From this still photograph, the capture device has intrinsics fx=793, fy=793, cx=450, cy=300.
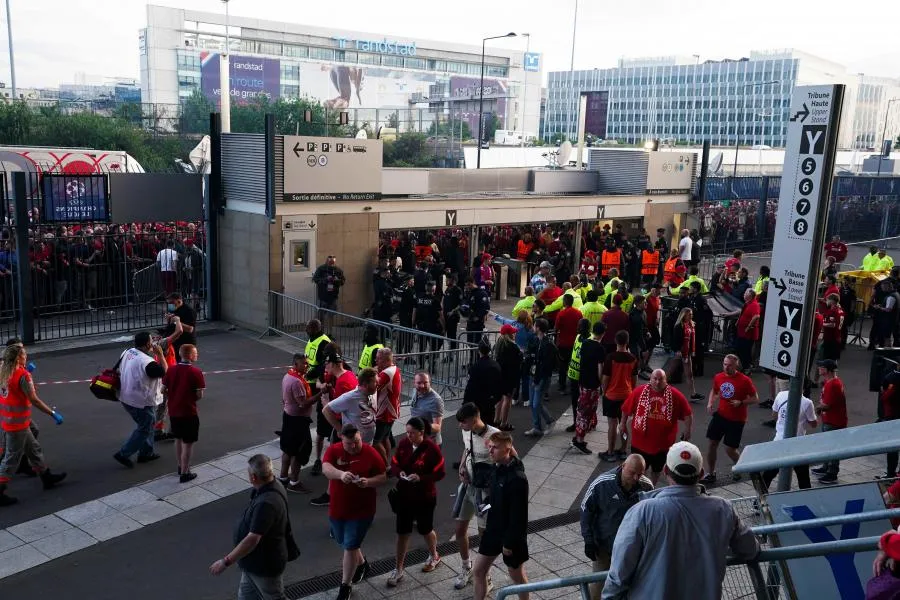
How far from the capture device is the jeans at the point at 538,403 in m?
11.0

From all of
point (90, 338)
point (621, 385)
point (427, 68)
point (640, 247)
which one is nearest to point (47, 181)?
point (90, 338)

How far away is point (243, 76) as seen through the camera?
124 metres

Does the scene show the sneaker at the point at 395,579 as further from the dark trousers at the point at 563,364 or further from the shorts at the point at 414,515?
the dark trousers at the point at 563,364

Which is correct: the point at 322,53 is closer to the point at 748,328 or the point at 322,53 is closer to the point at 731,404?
the point at 748,328

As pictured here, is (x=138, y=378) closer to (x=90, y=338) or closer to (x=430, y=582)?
(x=430, y=582)

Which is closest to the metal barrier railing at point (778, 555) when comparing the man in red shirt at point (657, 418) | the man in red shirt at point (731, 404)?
the man in red shirt at point (657, 418)

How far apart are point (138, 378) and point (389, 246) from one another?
474 inches

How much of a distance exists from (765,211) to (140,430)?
30.2 meters

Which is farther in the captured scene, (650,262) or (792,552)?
(650,262)

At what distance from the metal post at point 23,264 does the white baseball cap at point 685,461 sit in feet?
46.9

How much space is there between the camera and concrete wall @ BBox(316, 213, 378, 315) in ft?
59.3

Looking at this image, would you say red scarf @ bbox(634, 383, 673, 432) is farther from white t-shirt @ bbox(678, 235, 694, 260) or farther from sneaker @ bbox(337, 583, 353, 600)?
white t-shirt @ bbox(678, 235, 694, 260)

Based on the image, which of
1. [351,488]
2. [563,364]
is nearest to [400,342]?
[563,364]

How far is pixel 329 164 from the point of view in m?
17.7
